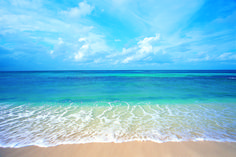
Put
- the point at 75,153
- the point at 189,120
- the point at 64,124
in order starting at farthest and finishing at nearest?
the point at 189,120 < the point at 64,124 < the point at 75,153

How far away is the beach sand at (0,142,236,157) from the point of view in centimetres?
324

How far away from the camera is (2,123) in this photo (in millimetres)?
→ 5133

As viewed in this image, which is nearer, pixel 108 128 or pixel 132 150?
pixel 132 150

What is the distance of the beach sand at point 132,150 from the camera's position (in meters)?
3.24

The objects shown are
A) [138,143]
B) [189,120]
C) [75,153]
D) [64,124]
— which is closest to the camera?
[75,153]

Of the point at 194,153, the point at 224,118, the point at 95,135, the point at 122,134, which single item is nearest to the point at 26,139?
the point at 95,135

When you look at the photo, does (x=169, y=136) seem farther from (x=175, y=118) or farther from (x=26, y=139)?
(x=26, y=139)

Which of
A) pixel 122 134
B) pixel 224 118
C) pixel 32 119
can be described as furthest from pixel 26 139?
pixel 224 118

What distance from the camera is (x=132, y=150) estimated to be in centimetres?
338

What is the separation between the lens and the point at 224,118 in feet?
18.6

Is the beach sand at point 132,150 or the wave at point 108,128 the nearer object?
the beach sand at point 132,150

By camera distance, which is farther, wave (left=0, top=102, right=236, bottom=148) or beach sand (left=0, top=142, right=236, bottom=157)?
wave (left=0, top=102, right=236, bottom=148)

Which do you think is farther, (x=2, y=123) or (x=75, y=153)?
(x=2, y=123)

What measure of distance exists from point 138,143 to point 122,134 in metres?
0.73
